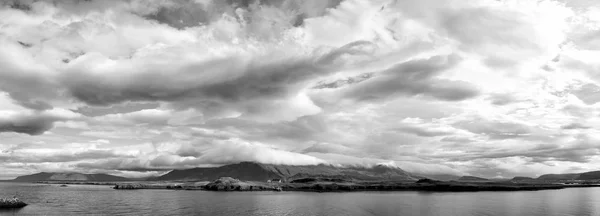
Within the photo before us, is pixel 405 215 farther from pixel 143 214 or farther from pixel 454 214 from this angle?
pixel 143 214

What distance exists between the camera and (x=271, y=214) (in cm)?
12769

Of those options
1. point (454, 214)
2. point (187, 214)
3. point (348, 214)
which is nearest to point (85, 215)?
point (187, 214)

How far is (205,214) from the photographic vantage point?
127 meters

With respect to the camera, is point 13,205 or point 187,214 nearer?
point 187,214

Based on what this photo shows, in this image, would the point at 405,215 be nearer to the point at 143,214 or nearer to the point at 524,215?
the point at 524,215

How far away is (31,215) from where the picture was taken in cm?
11656

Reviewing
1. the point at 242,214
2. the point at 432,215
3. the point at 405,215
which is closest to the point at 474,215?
the point at 432,215

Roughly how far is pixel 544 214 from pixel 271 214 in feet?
308

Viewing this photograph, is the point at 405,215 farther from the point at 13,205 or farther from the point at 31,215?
the point at 13,205

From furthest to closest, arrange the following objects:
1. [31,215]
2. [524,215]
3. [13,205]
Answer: [13,205]
[524,215]
[31,215]

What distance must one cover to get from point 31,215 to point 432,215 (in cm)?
12829

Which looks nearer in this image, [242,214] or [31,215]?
[31,215]

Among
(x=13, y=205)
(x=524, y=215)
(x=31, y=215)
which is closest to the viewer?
(x=31, y=215)

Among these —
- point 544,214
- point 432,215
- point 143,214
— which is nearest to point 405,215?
point 432,215
